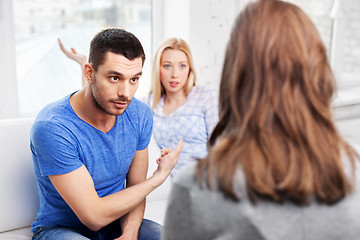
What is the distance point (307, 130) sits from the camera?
30.6 inches

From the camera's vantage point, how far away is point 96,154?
57.6 inches

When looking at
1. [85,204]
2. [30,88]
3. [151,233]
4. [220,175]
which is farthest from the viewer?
[30,88]

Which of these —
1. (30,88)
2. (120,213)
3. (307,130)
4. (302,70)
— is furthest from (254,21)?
(30,88)

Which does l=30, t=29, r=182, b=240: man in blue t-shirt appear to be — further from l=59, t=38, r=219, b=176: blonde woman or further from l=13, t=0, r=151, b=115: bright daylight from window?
l=13, t=0, r=151, b=115: bright daylight from window

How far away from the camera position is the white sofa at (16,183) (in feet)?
5.36

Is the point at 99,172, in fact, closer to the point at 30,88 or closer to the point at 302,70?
the point at 302,70

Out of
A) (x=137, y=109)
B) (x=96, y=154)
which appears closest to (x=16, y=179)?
(x=96, y=154)

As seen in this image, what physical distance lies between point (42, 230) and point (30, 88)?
1309mm

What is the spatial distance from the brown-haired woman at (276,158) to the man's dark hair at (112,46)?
72 cm

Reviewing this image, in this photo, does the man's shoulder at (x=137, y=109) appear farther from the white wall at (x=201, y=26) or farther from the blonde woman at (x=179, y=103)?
the white wall at (x=201, y=26)

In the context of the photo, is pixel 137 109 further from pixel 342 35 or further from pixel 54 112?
pixel 342 35

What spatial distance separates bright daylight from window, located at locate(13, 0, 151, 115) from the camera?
2477mm

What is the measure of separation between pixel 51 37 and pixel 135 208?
147 cm

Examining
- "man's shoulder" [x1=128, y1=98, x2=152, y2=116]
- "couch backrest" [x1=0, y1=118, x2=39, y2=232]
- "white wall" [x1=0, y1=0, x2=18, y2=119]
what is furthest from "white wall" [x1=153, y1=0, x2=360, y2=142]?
"couch backrest" [x1=0, y1=118, x2=39, y2=232]
